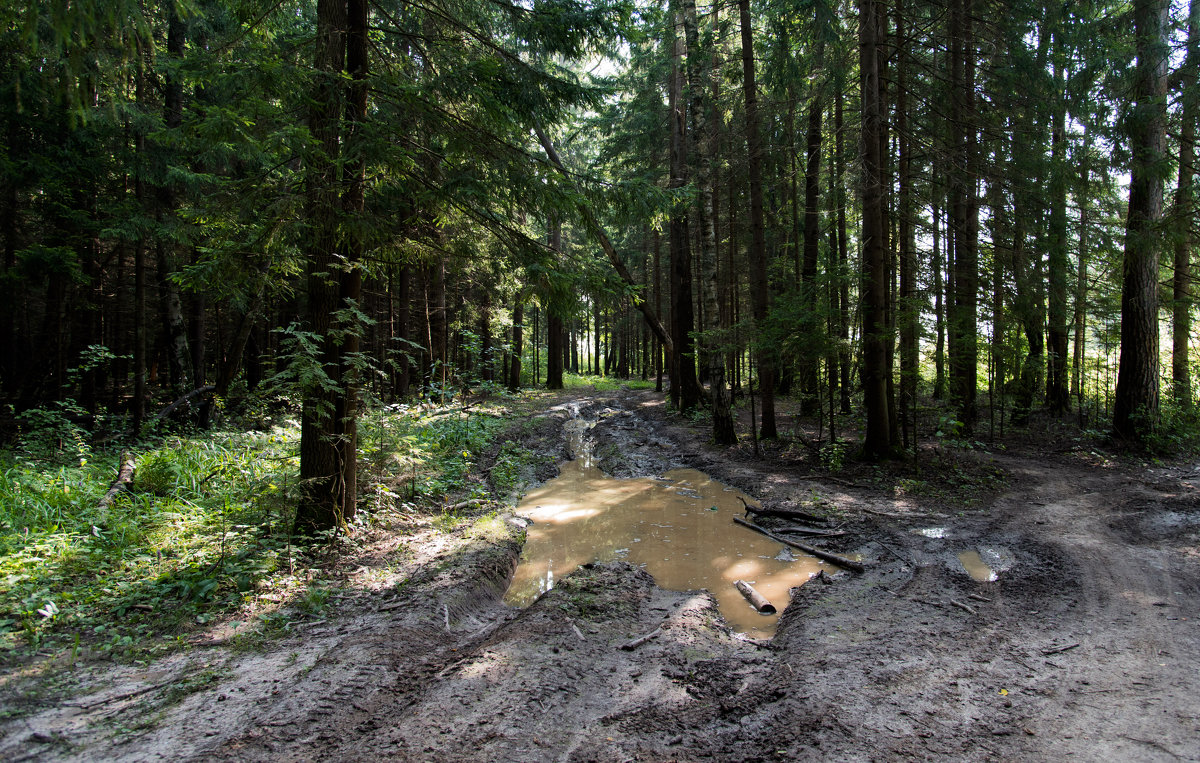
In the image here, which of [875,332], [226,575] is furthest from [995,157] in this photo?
[226,575]

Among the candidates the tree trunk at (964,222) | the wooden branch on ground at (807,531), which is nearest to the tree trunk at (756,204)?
the tree trunk at (964,222)

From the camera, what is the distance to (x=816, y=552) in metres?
5.85

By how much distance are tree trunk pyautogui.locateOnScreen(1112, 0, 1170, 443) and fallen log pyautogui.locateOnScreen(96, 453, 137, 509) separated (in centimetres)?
1606

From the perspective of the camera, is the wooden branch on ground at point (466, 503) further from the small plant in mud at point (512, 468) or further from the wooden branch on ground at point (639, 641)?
the wooden branch on ground at point (639, 641)

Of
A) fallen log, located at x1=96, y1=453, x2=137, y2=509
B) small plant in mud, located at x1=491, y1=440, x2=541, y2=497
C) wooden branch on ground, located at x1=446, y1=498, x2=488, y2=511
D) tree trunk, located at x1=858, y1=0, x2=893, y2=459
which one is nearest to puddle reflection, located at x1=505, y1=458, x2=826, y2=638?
small plant in mud, located at x1=491, y1=440, x2=541, y2=497

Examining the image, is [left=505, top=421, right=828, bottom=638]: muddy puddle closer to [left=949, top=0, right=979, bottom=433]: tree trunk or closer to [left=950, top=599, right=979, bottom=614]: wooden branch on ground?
[left=950, top=599, right=979, bottom=614]: wooden branch on ground

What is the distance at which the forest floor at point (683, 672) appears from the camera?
109 inches

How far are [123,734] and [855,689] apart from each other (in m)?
4.28

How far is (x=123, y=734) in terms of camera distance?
275 cm

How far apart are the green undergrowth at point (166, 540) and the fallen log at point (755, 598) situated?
3.91 m

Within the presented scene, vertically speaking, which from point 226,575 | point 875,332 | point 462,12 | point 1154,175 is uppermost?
point 462,12

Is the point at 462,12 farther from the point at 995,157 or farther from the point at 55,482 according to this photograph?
the point at 995,157

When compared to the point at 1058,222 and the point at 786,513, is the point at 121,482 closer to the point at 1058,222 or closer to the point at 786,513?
the point at 786,513

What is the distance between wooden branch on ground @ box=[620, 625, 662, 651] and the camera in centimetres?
385
